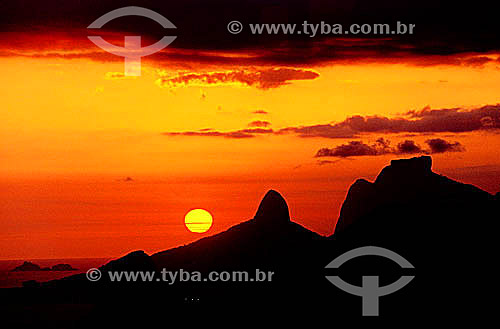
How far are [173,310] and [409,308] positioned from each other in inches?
2319

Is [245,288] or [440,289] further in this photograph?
[245,288]

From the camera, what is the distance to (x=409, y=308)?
144500 mm

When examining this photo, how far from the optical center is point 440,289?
150m

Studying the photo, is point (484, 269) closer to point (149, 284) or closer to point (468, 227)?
point (468, 227)

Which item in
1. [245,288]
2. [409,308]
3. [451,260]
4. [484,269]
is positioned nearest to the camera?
[409,308]

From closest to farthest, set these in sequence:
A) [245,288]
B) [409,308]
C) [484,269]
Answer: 1. [409,308]
2. [484,269]
3. [245,288]

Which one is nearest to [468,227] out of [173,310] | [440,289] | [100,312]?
[440,289]

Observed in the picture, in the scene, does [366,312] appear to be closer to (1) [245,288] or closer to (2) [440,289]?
(2) [440,289]

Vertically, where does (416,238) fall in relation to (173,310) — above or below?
above

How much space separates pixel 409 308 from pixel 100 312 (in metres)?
84.2

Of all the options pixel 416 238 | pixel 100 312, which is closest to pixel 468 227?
pixel 416 238
